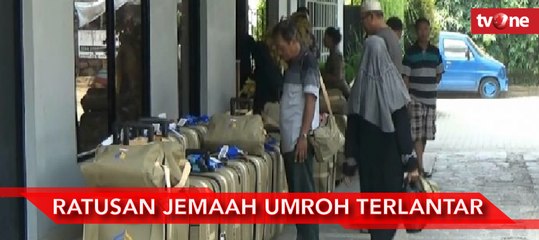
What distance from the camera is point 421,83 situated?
9352 mm

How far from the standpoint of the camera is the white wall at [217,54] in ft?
30.1

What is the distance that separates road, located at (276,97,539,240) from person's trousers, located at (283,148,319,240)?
0.78 metres

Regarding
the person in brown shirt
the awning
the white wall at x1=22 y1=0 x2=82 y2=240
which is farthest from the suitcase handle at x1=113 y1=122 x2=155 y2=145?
the person in brown shirt

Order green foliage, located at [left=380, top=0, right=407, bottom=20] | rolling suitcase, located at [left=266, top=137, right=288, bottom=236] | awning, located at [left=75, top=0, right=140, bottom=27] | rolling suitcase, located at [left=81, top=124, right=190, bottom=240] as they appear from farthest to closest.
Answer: green foliage, located at [left=380, top=0, right=407, bottom=20]
rolling suitcase, located at [left=266, top=137, right=288, bottom=236]
awning, located at [left=75, top=0, right=140, bottom=27]
rolling suitcase, located at [left=81, top=124, right=190, bottom=240]

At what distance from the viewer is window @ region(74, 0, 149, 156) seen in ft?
20.8

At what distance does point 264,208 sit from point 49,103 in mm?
1833

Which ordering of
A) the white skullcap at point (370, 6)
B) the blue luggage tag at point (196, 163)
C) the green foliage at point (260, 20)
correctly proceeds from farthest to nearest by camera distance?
1. the green foliage at point (260, 20)
2. the white skullcap at point (370, 6)
3. the blue luggage tag at point (196, 163)

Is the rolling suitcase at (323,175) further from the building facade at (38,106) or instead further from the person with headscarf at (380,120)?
the building facade at (38,106)

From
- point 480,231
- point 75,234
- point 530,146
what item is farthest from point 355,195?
point 530,146

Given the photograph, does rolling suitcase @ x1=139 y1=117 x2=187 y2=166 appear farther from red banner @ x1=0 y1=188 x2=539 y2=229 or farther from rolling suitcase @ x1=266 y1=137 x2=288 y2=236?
rolling suitcase @ x1=266 y1=137 x2=288 y2=236

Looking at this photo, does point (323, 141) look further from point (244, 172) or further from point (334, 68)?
point (334, 68)

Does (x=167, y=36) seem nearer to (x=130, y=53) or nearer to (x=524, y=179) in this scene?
(x=130, y=53)

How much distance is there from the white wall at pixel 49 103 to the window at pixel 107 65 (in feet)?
1.10

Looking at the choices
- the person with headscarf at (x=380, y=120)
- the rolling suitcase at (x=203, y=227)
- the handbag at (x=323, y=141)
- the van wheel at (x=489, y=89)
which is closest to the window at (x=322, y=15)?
the van wheel at (x=489, y=89)
